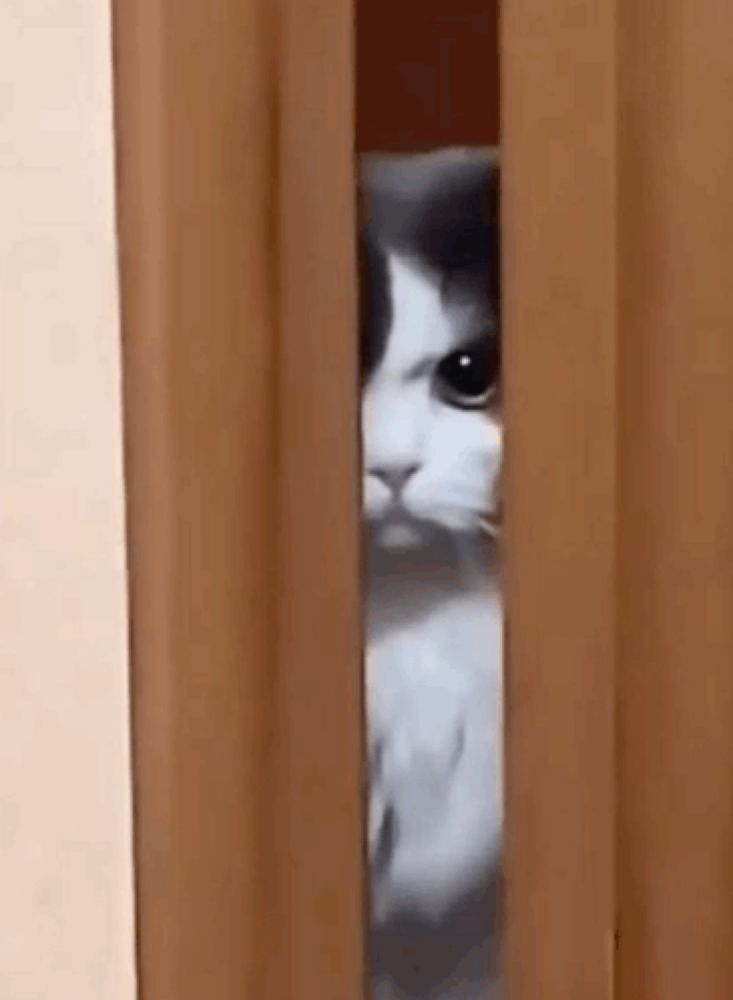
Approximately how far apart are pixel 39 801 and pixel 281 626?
15cm

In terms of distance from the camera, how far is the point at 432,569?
2.67ft

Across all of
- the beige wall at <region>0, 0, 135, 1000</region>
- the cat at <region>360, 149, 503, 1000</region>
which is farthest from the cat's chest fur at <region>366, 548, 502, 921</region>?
the beige wall at <region>0, 0, 135, 1000</region>

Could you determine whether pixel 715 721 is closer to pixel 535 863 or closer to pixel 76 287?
pixel 535 863

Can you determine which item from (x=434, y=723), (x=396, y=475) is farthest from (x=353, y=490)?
(x=434, y=723)

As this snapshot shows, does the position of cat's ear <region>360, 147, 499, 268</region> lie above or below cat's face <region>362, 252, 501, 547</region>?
above

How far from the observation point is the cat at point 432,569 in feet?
2.62

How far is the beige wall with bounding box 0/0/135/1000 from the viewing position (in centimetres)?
76

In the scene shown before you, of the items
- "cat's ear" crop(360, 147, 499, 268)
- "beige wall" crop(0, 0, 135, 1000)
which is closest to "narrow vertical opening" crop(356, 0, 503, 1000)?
"cat's ear" crop(360, 147, 499, 268)

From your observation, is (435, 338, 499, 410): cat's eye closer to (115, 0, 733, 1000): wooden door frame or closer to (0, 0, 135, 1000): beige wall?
(115, 0, 733, 1000): wooden door frame

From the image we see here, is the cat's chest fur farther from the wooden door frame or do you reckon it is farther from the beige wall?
the beige wall

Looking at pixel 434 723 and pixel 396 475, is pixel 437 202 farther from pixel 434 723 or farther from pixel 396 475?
pixel 434 723

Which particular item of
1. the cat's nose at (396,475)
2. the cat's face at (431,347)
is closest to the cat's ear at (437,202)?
the cat's face at (431,347)

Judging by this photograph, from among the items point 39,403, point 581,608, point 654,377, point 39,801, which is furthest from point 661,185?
point 39,801

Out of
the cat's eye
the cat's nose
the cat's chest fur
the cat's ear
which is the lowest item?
the cat's chest fur
